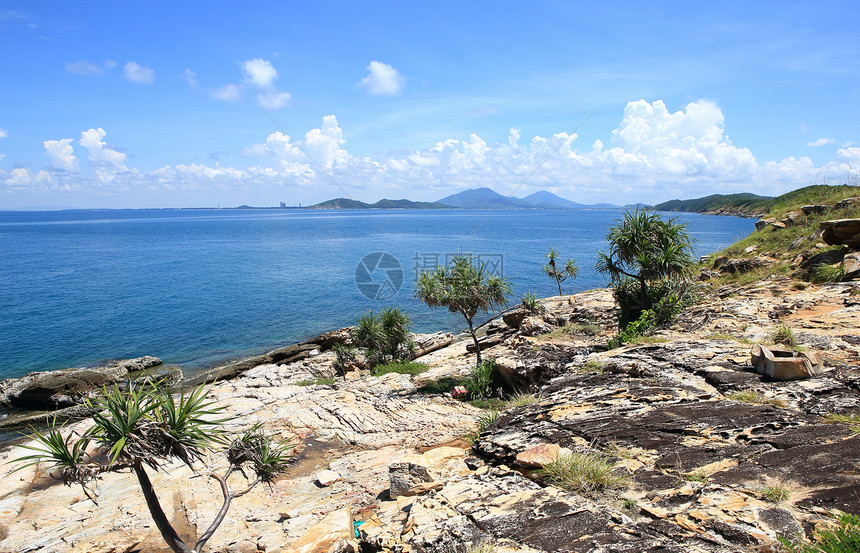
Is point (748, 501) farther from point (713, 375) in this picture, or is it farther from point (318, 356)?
point (318, 356)

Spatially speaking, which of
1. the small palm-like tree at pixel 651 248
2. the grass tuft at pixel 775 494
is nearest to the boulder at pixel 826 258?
the small palm-like tree at pixel 651 248

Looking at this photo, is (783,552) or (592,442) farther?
(592,442)

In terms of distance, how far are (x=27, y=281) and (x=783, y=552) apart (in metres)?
86.3

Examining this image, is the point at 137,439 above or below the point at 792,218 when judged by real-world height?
below

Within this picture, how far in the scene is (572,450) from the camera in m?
8.26

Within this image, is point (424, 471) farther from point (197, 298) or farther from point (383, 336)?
point (197, 298)

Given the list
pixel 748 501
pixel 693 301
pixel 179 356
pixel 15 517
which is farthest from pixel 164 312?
pixel 748 501

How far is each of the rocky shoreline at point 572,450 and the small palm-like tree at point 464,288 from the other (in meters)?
3.96

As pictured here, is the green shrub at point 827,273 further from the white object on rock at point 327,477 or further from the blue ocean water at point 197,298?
the white object on rock at point 327,477

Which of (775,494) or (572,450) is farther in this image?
(572,450)

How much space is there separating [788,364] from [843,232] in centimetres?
1625

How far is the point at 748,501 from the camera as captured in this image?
19.4ft

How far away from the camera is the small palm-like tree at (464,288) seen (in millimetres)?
21484

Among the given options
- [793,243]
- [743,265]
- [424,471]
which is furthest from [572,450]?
[793,243]
